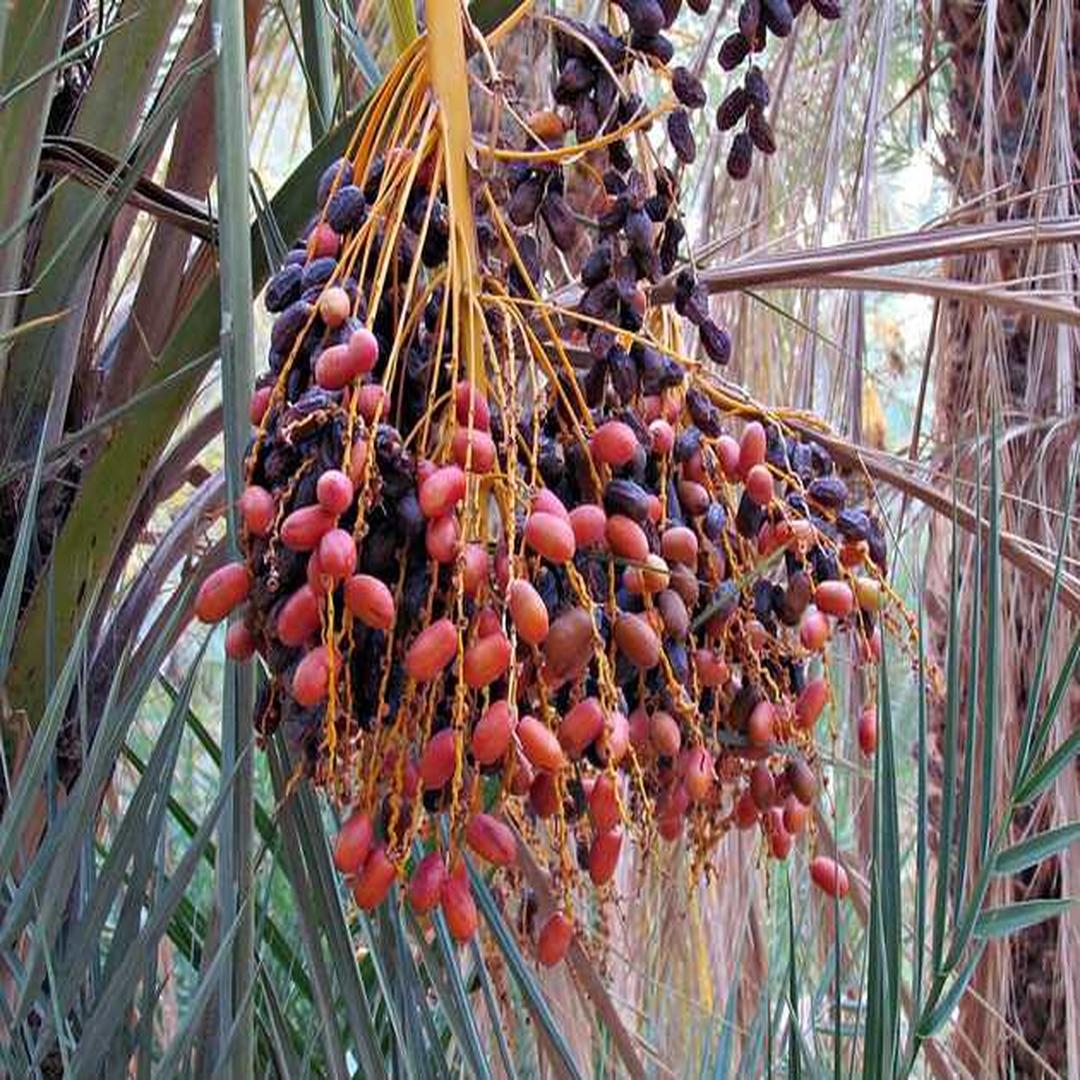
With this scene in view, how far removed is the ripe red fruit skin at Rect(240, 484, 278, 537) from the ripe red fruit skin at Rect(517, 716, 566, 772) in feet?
0.34

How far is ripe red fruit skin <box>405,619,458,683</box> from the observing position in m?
0.56

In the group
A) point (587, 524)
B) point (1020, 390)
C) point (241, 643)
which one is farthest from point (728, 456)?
point (1020, 390)

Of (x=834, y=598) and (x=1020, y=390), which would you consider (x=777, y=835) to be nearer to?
(x=834, y=598)

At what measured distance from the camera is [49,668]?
2.44 feet

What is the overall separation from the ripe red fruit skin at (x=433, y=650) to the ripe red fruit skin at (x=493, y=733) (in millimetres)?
24

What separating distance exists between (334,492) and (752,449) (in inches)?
8.1

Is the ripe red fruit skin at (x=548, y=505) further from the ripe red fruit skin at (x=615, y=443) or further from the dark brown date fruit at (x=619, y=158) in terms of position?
the dark brown date fruit at (x=619, y=158)

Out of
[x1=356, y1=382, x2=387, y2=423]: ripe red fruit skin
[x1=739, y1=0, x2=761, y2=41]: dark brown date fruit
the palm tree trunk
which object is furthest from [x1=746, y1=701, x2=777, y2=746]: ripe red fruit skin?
the palm tree trunk

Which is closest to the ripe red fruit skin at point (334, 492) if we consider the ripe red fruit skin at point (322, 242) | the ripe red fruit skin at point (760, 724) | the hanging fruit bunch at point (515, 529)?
the hanging fruit bunch at point (515, 529)

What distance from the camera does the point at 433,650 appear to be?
1.84 ft

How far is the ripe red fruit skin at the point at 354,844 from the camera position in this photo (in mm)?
587

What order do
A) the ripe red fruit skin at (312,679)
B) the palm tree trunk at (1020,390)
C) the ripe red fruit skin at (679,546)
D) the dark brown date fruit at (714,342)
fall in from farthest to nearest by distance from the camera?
the palm tree trunk at (1020,390) < the dark brown date fruit at (714,342) < the ripe red fruit skin at (679,546) < the ripe red fruit skin at (312,679)

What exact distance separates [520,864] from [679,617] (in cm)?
21

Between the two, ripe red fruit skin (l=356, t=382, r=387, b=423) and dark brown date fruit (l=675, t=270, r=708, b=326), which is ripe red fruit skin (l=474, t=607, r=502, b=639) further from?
dark brown date fruit (l=675, t=270, r=708, b=326)
